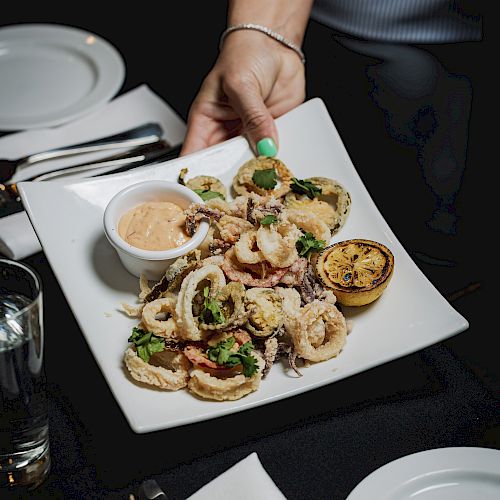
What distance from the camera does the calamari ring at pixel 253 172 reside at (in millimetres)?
2260

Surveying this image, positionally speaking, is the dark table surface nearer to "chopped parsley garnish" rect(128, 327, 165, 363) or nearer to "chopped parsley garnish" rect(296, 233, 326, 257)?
"chopped parsley garnish" rect(128, 327, 165, 363)

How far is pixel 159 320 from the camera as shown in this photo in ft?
6.29

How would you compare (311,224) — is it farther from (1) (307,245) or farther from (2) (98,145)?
(2) (98,145)

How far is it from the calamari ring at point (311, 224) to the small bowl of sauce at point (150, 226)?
0.75 ft

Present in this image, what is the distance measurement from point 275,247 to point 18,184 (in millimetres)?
760

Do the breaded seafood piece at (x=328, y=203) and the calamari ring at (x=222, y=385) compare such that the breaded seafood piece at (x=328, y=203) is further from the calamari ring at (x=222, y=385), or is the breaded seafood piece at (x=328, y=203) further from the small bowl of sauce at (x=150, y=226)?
the calamari ring at (x=222, y=385)

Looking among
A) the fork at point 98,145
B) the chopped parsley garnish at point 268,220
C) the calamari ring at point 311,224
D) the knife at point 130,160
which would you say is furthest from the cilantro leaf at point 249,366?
the fork at point 98,145

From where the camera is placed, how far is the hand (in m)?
2.46

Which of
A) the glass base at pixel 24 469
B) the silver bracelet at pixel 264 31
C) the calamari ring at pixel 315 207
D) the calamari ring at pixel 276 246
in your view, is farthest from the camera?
the silver bracelet at pixel 264 31

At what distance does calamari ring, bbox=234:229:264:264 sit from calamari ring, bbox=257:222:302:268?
0.02 m

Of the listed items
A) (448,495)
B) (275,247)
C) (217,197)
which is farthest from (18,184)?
(448,495)

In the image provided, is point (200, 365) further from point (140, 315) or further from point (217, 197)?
point (217, 197)

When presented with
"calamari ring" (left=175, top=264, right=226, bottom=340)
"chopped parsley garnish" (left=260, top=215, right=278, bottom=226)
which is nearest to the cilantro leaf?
"calamari ring" (left=175, top=264, right=226, bottom=340)

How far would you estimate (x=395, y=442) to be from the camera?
5.87ft
